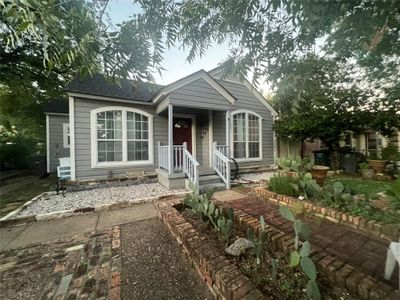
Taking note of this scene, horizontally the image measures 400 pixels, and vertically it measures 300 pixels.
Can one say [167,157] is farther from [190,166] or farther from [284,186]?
[284,186]

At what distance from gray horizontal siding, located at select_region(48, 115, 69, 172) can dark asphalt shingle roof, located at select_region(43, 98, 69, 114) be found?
0.98 ft

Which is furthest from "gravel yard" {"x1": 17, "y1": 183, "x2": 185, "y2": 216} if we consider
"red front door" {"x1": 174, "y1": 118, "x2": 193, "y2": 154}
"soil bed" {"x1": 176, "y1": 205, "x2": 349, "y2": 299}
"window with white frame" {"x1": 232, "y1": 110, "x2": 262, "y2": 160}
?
"window with white frame" {"x1": 232, "y1": 110, "x2": 262, "y2": 160}

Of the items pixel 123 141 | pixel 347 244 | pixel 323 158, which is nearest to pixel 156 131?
pixel 123 141

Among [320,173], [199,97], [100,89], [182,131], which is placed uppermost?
[100,89]

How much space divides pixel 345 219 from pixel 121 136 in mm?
6357

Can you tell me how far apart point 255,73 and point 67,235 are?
3.74 m

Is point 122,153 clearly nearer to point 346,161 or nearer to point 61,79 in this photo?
point 61,79

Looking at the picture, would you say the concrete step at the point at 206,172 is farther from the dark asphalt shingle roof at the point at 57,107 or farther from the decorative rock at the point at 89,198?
the dark asphalt shingle roof at the point at 57,107

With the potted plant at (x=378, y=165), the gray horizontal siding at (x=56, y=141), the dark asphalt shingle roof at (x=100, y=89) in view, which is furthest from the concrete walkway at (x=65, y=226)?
the gray horizontal siding at (x=56, y=141)

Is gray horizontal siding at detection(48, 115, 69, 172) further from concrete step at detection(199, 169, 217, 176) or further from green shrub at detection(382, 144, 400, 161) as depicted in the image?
green shrub at detection(382, 144, 400, 161)

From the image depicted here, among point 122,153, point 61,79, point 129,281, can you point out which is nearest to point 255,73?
Result: point 129,281

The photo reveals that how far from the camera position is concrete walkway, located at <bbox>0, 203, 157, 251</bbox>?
10.2 ft

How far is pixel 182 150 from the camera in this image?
632 cm

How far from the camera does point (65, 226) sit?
11.6ft
